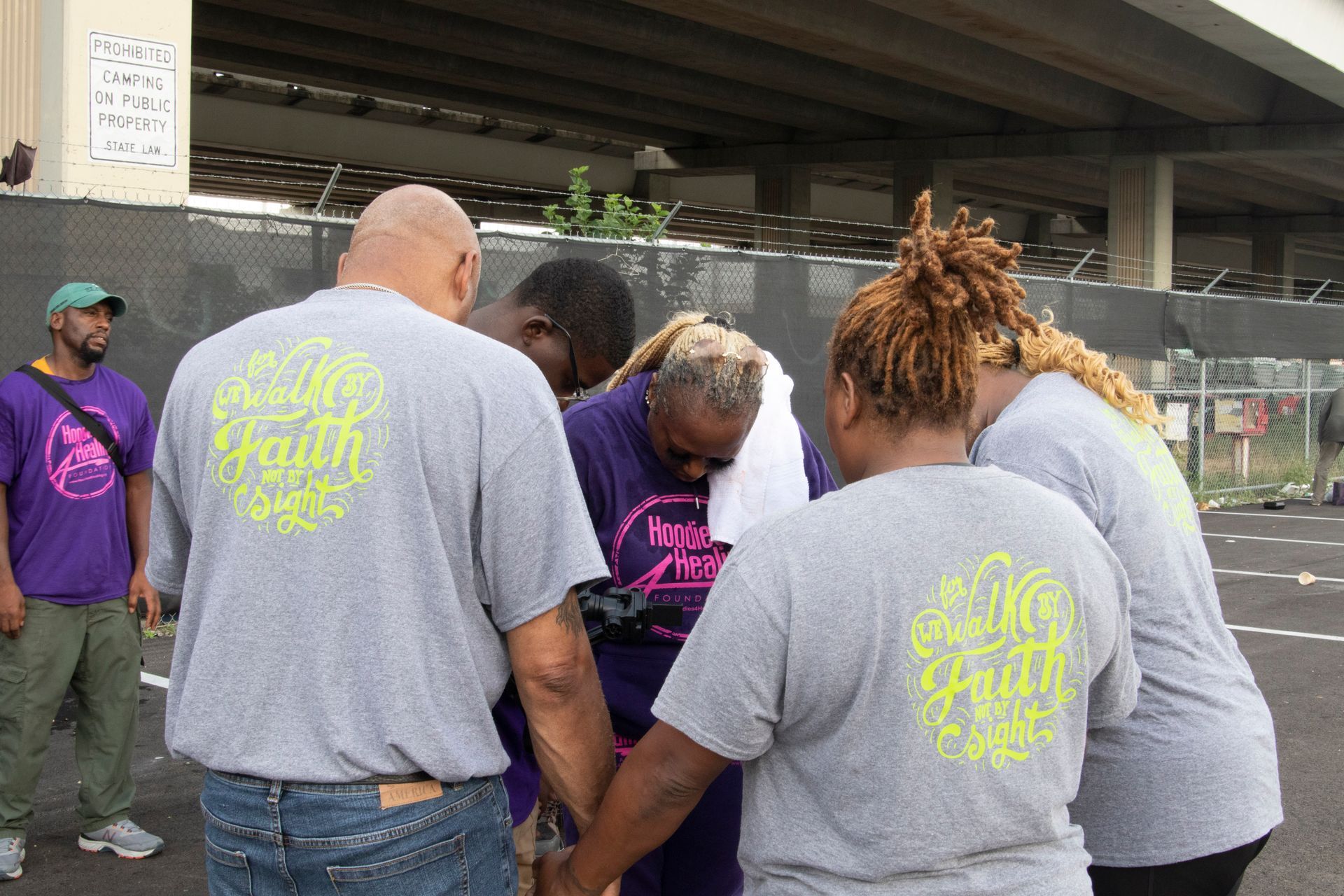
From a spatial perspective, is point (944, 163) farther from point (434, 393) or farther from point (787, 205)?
point (434, 393)

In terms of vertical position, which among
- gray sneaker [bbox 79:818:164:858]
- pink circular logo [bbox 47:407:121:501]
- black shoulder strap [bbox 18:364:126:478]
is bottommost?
gray sneaker [bbox 79:818:164:858]

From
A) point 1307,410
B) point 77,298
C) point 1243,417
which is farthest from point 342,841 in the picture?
point 1307,410

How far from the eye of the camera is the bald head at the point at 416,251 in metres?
2.22

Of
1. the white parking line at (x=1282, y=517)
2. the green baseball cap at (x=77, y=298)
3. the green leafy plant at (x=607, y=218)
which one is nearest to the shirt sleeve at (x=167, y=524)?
the green baseball cap at (x=77, y=298)

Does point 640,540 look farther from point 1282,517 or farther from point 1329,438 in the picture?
point 1329,438

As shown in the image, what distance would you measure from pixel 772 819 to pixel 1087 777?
Result: 0.94 m

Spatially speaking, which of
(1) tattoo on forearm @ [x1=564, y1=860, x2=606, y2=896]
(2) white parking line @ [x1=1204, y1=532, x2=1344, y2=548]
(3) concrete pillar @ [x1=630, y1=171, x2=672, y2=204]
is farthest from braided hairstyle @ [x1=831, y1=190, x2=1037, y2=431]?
(3) concrete pillar @ [x1=630, y1=171, x2=672, y2=204]

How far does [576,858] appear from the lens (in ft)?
6.91

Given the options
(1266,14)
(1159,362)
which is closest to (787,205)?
(1266,14)

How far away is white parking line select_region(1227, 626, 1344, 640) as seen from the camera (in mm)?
8211

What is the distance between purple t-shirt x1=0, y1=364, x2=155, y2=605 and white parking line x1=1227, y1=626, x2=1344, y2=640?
700 centimetres

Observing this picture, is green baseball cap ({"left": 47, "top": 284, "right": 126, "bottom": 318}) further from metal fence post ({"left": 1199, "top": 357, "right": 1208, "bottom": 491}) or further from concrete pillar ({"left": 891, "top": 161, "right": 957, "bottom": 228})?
concrete pillar ({"left": 891, "top": 161, "right": 957, "bottom": 228})

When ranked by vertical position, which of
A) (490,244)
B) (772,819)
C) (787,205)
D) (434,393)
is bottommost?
(772,819)

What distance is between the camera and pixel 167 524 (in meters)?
2.29
